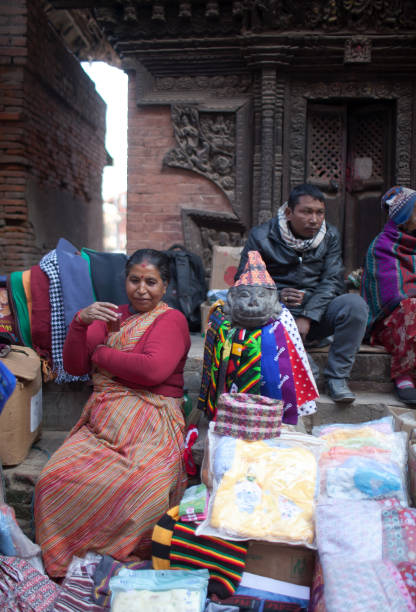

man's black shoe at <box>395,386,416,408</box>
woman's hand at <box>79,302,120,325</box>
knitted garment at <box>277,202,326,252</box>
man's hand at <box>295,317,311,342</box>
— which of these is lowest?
man's black shoe at <box>395,386,416,408</box>

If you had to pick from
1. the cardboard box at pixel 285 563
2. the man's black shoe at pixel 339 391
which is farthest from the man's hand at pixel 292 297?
the cardboard box at pixel 285 563

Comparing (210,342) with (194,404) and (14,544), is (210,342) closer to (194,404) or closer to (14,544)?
(194,404)

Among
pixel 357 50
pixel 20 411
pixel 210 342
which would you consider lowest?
pixel 20 411

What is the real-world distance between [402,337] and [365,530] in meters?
1.75

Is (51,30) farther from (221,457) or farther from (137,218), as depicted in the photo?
(221,457)

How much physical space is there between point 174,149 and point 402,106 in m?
2.55

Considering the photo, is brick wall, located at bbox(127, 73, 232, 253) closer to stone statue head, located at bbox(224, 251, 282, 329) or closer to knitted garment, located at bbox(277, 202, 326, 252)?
knitted garment, located at bbox(277, 202, 326, 252)

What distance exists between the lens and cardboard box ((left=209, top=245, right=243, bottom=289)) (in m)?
5.08

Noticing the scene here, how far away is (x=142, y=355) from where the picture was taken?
2441 millimetres

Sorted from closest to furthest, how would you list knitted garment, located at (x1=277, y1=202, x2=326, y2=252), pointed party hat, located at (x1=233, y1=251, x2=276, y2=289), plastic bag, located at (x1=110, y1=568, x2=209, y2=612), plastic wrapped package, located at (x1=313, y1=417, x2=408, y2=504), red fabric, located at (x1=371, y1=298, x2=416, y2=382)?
plastic bag, located at (x1=110, y1=568, x2=209, y2=612), plastic wrapped package, located at (x1=313, y1=417, x2=408, y2=504), pointed party hat, located at (x1=233, y1=251, x2=276, y2=289), red fabric, located at (x1=371, y1=298, x2=416, y2=382), knitted garment, located at (x1=277, y1=202, x2=326, y2=252)

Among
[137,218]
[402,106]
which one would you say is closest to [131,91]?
[137,218]

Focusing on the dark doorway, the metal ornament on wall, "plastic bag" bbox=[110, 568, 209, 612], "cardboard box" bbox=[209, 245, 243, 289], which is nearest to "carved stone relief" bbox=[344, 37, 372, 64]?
the dark doorway

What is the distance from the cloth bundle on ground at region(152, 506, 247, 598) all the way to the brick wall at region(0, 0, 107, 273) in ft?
17.4

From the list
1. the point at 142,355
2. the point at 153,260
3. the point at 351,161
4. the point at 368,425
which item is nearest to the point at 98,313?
the point at 142,355
